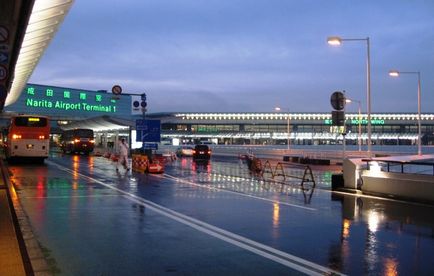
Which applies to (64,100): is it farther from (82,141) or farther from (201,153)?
(201,153)

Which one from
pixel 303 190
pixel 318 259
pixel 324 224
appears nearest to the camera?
pixel 318 259

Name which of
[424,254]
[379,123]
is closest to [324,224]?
[424,254]

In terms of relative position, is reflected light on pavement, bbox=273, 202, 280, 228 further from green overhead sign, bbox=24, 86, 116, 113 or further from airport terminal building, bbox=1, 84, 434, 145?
green overhead sign, bbox=24, 86, 116, 113

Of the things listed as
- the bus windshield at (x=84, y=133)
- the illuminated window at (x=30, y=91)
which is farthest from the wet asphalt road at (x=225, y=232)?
the illuminated window at (x=30, y=91)

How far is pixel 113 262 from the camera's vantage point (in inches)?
319

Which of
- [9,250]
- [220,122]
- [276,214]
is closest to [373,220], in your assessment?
[276,214]

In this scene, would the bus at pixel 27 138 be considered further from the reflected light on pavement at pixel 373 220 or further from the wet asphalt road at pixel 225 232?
the reflected light on pavement at pixel 373 220

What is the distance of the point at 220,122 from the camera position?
134375 millimetres

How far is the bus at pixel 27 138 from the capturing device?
1427 inches

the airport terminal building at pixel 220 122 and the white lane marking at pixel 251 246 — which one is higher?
the airport terminal building at pixel 220 122

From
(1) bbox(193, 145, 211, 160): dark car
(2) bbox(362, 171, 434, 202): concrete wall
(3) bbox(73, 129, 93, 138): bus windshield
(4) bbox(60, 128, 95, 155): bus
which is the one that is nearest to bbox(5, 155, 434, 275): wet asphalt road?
(2) bbox(362, 171, 434, 202): concrete wall

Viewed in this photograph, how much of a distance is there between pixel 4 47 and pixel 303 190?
39.4 feet

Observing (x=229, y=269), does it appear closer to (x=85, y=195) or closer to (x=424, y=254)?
(x=424, y=254)

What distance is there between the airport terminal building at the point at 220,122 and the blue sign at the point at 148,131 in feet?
87.2
